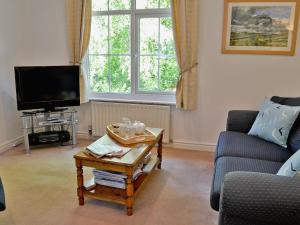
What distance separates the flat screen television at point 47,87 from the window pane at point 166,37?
117 centimetres

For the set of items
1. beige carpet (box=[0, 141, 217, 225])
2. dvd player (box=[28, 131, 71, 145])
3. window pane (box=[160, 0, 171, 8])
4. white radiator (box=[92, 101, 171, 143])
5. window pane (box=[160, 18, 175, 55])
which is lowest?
beige carpet (box=[0, 141, 217, 225])

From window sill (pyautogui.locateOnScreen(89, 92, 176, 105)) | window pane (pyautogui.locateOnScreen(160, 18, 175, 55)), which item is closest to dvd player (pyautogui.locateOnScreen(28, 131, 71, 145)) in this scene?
window sill (pyautogui.locateOnScreen(89, 92, 176, 105))

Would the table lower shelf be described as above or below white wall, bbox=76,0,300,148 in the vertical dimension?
below

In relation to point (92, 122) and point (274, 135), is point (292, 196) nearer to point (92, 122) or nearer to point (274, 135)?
point (274, 135)

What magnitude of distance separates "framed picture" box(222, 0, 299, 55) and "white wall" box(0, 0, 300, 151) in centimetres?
8

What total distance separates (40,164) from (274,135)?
8.18 ft

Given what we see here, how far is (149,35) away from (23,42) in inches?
68.6

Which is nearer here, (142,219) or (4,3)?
(142,219)

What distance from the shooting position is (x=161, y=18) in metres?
3.63

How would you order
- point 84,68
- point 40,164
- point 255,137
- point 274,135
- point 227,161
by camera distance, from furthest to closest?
point 84,68
point 40,164
point 255,137
point 274,135
point 227,161

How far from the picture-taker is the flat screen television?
3.51m

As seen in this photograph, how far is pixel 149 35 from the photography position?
3.72 metres

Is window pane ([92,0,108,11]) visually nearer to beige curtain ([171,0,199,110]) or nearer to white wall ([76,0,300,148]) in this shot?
beige curtain ([171,0,199,110])

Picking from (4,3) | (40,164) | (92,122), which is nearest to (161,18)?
(92,122)
